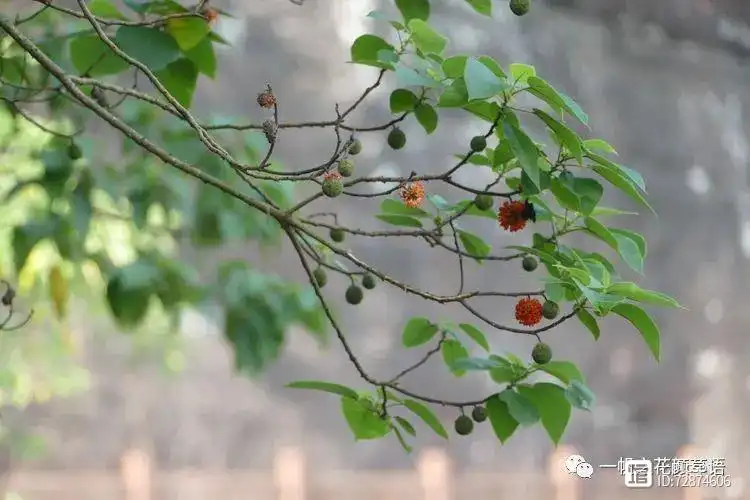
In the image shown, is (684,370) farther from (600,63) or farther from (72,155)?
(72,155)

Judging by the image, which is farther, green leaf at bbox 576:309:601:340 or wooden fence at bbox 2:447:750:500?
wooden fence at bbox 2:447:750:500

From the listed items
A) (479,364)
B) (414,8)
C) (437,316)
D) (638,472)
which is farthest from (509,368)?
(437,316)

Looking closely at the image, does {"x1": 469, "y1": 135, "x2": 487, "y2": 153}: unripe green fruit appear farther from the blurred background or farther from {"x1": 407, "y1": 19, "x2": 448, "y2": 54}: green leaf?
the blurred background

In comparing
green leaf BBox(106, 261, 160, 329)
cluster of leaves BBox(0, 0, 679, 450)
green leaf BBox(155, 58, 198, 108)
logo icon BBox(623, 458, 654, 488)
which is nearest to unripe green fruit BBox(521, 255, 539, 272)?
cluster of leaves BBox(0, 0, 679, 450)

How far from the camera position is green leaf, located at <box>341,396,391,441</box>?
0.56 meters

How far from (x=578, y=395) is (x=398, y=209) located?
15 centimetres

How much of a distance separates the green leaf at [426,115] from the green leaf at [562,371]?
15cm

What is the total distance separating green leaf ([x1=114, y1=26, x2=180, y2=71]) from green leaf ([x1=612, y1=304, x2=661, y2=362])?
1.05 ft

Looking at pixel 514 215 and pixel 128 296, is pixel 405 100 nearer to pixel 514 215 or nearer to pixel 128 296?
pixel 514 215

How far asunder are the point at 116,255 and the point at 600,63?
1301 mm

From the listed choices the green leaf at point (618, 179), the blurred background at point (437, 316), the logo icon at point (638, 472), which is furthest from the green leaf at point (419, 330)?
the blurred background at point (437, 316)

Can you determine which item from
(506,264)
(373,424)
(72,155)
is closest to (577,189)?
(373,424)

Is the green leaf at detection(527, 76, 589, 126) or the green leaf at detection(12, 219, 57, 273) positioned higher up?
the green leaf at detection(12, 219, 57, 273)

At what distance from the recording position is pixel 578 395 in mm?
519
